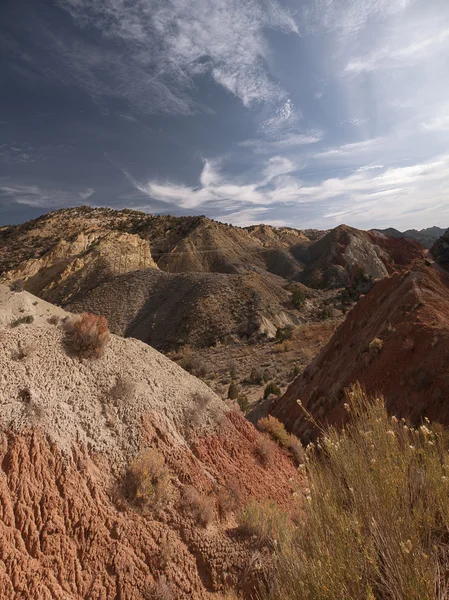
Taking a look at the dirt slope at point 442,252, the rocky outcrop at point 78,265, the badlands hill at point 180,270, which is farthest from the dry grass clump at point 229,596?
the rocky outcrop at point 78,265

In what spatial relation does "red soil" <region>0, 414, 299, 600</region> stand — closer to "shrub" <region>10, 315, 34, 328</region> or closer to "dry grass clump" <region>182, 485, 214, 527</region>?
"dry grass clump" <region>182, 485, 214, 527</region>

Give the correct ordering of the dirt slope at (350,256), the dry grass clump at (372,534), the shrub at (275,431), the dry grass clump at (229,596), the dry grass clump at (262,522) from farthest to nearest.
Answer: the dirt slope at (350,256) → the shrub at (275,431) → the dry grass clump at (262,522) → the dry grass clump at (229,596) → the dry grass clump at (372,534)

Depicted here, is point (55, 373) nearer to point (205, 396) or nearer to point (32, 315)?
point (32, 315)

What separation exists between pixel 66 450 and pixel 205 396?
3107 mm

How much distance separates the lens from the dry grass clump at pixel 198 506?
16.1 ft

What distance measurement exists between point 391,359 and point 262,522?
6580mm

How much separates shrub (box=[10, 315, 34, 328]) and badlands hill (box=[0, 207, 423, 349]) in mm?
15632

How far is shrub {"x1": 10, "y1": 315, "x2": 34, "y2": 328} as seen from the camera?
5.81 m

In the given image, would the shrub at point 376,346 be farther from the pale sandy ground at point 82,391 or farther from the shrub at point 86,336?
the shrub at point 86,336

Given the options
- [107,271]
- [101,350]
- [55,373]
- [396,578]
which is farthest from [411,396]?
[107,271]

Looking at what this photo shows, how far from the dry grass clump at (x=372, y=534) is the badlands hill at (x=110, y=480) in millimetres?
1140

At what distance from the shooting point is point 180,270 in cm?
→ 5616

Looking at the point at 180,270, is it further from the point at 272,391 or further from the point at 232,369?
the point at 272,391

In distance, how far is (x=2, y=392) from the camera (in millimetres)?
4477
